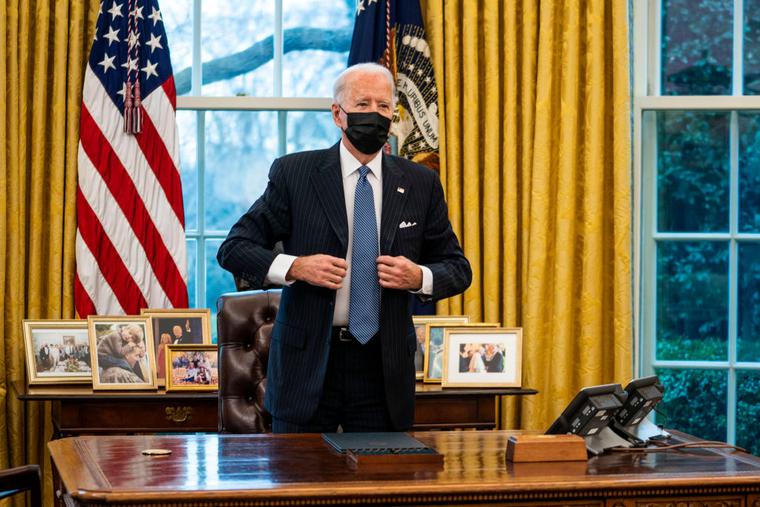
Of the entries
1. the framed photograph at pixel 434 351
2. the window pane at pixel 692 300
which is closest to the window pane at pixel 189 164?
the framed photograph at pixel 434 351

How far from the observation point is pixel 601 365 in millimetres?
4188

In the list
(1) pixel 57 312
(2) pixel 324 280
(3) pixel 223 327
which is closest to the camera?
(2) pixel 324 280

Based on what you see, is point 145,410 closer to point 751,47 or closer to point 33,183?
point 33,183

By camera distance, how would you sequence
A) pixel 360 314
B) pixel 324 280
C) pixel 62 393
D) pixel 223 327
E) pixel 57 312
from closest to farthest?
pixel 324 280 → pixel 360 314 → pixel 223 327 → pixel 62 393 → pixel 57 312

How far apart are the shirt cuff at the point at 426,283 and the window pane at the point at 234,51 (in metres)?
2.15

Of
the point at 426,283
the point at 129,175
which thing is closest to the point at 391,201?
the point at 426,283

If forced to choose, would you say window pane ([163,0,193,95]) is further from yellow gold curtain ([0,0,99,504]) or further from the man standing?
the man standing

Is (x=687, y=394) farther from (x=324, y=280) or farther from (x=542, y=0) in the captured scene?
(x=324, y=280)

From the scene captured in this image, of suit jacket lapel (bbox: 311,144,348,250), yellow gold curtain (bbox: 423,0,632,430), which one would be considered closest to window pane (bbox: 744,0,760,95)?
yellow gold curtain (bbox: 423,0,632,430)

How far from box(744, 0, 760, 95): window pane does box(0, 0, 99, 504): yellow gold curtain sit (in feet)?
9.22

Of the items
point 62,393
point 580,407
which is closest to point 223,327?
point 62,393

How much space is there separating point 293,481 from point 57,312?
8.20 feet

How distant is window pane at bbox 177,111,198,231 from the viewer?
14.4 feet

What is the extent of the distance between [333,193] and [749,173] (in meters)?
2.57
